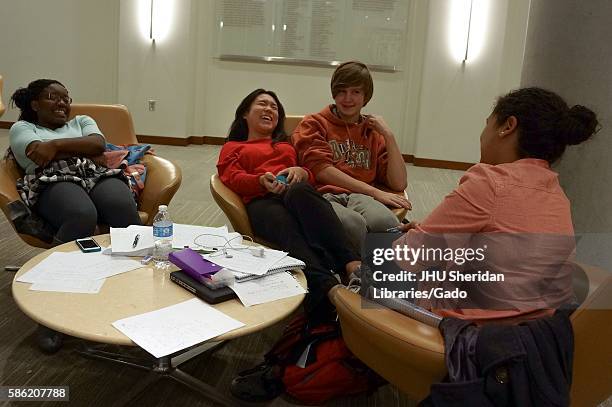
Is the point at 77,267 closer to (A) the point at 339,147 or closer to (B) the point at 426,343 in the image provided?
(B) the point at 426,343

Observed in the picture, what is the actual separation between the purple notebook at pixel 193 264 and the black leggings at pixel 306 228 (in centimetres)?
43

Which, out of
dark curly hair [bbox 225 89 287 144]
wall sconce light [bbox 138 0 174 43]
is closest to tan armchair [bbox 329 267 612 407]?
dark curly hair [bbox 225 89 287 144]

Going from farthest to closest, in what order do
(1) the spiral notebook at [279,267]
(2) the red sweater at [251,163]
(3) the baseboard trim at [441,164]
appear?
(3) the baseboard trim at [441,164] < (2) the red sweater at [251,163] < (1) the spiral notebook at [279,267]

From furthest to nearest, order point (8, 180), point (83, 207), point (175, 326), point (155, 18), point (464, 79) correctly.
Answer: point (155, 18)
point (464, 79)
point (8, 180)
point (83, 207)
point (175, 326)

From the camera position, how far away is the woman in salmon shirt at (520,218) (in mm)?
1532

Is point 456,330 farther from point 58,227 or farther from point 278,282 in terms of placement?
point 58,227

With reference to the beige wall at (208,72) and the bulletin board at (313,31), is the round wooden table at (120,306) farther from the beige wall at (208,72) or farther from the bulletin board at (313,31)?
the bulletin board at (313,31)

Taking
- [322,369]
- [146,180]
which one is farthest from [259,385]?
[146,180]

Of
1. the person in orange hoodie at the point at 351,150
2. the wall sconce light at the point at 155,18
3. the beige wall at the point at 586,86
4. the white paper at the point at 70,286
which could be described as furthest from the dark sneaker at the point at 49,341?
the wall sconce light at the point at 155,18

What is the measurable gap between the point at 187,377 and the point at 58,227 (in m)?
1.05

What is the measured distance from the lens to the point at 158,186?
9.77 feet

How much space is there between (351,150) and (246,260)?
3.94ft

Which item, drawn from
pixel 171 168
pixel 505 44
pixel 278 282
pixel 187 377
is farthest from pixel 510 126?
pixel 505 44

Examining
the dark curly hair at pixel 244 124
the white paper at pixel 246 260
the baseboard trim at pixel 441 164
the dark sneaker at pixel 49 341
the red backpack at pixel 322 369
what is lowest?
the dark sneaker at pixel 49 341
